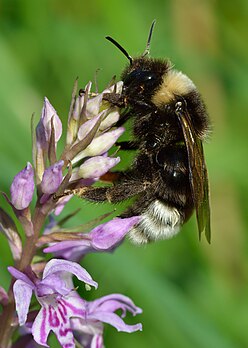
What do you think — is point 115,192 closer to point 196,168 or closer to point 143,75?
point 196,168

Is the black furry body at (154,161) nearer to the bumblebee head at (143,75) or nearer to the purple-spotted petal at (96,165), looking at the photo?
the bumblebee head at (143,75)

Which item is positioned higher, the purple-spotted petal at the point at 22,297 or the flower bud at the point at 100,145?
the flower bud at the point at 100,145

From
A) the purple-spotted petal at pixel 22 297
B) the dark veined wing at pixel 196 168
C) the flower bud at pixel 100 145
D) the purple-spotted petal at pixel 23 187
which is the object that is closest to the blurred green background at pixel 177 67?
the dark veined wing at pixel 196 168

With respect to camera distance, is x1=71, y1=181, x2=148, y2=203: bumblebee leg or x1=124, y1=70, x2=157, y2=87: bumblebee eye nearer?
x1=71, y1=181, x2=148, y2=203: bumblebee leg

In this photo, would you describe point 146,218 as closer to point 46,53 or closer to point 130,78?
point 130,78

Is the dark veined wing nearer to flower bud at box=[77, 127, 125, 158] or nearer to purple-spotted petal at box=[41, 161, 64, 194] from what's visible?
flower bud at box=[77, 127, 125, 158]

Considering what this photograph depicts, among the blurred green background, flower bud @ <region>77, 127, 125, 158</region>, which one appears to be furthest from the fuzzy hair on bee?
the blurred green background
